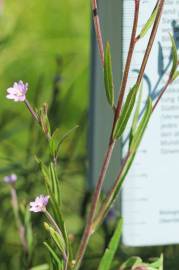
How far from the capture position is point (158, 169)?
1.00 meters

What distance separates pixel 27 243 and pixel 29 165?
365 mm

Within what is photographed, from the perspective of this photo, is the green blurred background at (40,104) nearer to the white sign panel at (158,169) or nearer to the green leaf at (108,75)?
the white sign panel at (158,169)

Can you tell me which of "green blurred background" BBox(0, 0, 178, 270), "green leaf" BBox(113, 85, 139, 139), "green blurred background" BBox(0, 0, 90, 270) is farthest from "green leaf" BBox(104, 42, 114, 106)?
"green blurred background" BBox(0, 0, 90, 270)

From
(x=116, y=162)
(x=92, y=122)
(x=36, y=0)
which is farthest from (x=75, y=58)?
(x=116, y=162)

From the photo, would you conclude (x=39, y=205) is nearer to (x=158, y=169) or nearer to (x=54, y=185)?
(x=54, y=185)

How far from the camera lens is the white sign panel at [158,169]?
96 centimetres

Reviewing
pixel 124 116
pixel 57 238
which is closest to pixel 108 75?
pixel 124 116

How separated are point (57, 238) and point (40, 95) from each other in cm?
94

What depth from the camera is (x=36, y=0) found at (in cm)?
247

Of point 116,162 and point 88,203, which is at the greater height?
point 116,162

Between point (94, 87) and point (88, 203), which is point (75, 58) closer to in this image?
point (88, 203)

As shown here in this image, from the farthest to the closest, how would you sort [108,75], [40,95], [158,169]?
[40,95] < [158,169] < [108,75]

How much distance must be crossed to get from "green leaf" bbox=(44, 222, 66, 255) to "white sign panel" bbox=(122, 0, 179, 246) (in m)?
0.20

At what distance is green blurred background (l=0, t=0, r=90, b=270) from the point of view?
1.34 metres
